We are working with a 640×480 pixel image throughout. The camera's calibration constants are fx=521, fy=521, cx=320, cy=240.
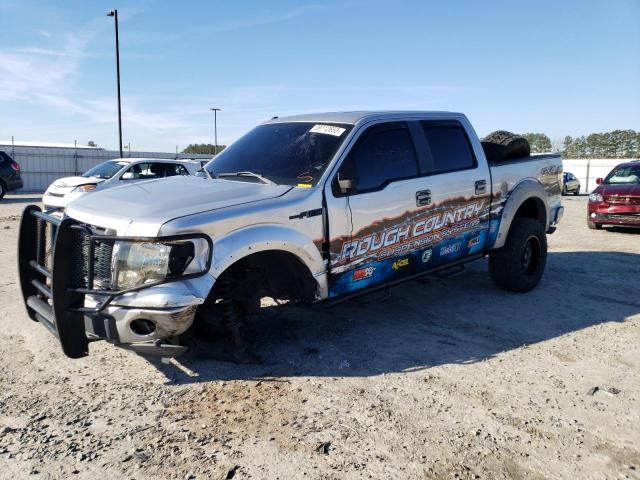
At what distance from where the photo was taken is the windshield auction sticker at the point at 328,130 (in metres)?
4.33

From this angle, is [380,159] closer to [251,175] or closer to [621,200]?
[251,175]

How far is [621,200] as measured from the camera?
11109mm

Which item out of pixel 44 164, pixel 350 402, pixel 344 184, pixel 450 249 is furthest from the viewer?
pixel 44 164

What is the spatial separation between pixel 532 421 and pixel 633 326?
8.05 feet

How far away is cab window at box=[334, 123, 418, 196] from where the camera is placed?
4191 mm

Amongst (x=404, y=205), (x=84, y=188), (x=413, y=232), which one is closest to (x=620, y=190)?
(x=413, y=232)

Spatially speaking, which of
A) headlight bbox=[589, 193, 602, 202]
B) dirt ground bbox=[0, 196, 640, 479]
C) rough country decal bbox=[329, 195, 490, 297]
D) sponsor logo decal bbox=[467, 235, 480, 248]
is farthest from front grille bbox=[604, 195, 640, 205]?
sponsor logo decal bbox=[467, 235, 480, 248]

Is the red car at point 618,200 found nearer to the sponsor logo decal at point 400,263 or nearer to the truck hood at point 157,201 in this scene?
the sponsor logo decal at point 400,263

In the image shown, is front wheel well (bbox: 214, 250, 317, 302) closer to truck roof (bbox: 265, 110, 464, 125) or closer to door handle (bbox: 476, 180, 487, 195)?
truck roof (bbox: 265, 110, 464, 125)

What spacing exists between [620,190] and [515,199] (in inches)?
274

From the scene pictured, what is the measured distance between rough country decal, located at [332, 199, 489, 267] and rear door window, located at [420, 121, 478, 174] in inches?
→ 15.2

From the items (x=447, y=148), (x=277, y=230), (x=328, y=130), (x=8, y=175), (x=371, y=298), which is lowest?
(x=371, y=298)

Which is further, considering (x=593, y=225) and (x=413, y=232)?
(x=593, y=225)

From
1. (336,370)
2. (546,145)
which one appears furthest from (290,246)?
(546,145)
